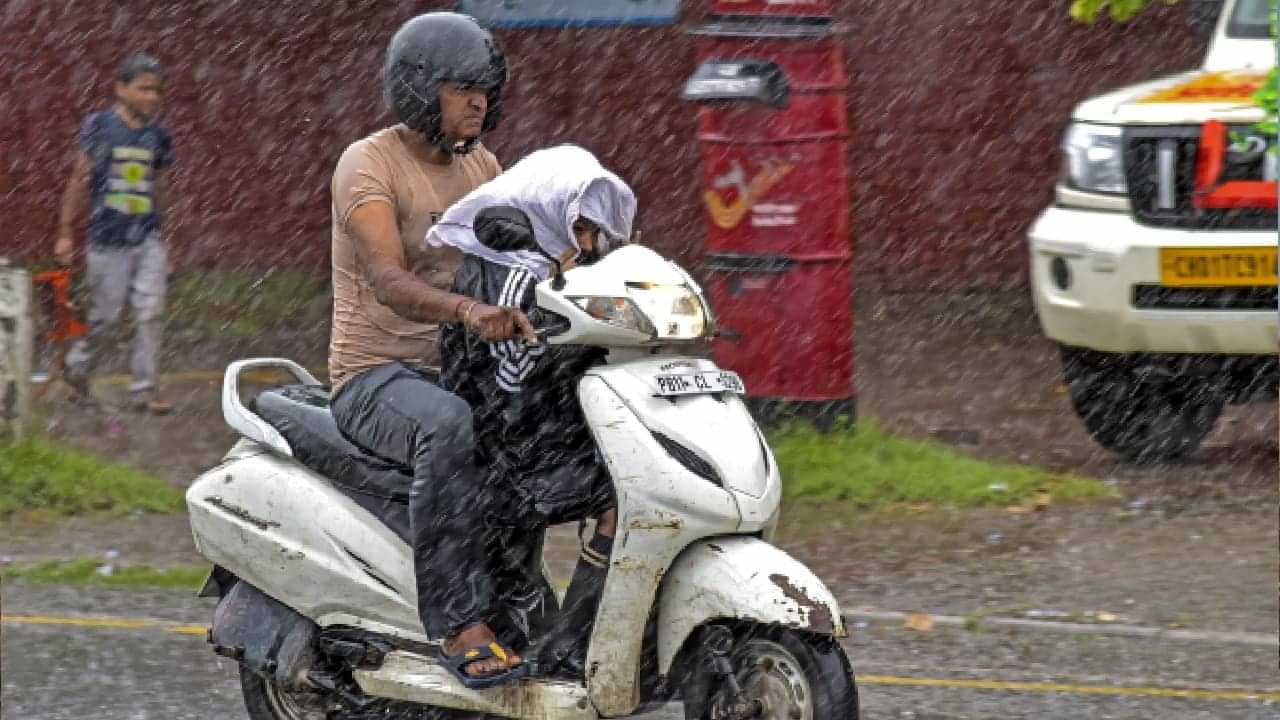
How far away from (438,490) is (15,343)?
18.0 ft

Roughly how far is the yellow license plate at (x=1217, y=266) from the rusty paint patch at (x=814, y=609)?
16.0ft

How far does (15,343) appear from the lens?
37.6ft

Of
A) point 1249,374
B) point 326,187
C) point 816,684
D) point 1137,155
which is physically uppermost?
point 816,684

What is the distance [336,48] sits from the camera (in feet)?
53.4

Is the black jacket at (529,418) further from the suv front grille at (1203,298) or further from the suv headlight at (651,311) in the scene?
the suv front grille at (1203,298)

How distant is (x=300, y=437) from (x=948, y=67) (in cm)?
971

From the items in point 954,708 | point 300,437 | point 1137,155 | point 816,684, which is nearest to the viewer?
point 816,684

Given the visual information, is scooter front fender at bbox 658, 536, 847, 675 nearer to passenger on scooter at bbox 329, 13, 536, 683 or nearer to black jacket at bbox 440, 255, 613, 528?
black jacket at bbox 440, 255, 613, 528

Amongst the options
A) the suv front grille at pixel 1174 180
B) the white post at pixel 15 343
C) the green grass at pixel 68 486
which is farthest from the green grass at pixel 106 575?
the suv front grille at pixel 1174 180

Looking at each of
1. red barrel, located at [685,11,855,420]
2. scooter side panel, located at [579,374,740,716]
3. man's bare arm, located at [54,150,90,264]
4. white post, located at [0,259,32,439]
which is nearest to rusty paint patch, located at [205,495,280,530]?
scooter side panel, located at [579,374,740,716]

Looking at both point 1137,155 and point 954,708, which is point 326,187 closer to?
point 1137,155

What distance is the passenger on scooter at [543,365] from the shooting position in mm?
6320

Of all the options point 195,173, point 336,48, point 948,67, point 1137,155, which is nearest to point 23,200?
point 195,173

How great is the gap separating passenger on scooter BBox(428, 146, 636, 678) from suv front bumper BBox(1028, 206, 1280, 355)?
4.61 m
